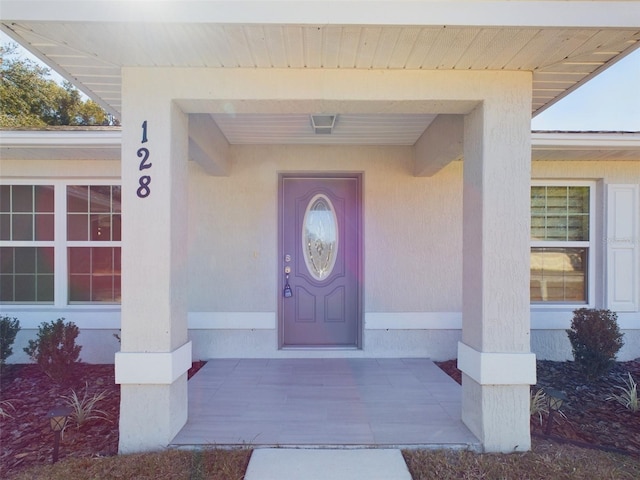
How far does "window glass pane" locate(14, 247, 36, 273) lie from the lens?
559 centimetres

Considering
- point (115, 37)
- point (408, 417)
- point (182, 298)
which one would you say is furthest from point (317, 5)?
point (408, 417)

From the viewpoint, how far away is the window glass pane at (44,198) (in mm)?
5609

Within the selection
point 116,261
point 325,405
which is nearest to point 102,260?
point 116,261

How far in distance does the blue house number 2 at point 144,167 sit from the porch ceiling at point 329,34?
0.53m

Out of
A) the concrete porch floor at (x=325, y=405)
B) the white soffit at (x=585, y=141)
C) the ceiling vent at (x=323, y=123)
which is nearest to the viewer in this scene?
the concrete porch floor at (x=325, y=405)

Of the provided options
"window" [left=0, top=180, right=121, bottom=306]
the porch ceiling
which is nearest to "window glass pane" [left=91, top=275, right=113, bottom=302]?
"window" [left=0, top=180, right=121, bottom=306]

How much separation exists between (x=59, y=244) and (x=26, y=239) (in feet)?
1.56

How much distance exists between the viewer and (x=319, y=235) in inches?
217

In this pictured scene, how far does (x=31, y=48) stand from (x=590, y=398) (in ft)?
19.2

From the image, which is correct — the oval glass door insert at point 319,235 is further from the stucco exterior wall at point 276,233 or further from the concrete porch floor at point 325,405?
the concrete porch floor at point 325,405

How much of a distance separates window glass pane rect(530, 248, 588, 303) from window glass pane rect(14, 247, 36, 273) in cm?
698

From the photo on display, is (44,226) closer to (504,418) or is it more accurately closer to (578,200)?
(504,418)

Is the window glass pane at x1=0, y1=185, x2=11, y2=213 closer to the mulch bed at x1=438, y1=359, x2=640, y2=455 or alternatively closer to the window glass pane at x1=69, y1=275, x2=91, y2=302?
the window glass pane at x1=69, y1=275, x2=91, y2=302

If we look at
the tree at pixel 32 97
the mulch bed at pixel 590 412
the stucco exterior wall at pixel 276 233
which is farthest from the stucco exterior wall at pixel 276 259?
the tree at pixel 32 97
